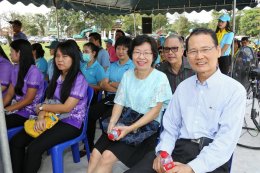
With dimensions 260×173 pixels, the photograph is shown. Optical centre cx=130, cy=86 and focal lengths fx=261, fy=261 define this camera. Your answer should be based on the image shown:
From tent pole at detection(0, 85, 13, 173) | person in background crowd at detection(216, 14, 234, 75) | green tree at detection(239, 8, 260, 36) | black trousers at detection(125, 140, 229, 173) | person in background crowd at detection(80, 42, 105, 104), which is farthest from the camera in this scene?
green tree at detection(239, 8, 260, 36)

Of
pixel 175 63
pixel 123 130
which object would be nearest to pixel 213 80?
pixel 123 130

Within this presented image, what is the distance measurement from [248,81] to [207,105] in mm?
2067

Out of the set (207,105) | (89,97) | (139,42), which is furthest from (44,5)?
(207,105)

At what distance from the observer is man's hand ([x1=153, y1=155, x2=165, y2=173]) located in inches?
62.8

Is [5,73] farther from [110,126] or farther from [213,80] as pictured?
[213,80]

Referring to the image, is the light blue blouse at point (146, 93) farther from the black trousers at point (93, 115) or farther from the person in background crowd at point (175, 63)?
the black trousers at point (93, 115)

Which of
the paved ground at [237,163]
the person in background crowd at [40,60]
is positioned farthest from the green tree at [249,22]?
the paved ground at [237,163]

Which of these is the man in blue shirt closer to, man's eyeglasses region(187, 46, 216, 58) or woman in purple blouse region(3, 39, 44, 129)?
man's eyeglasses region(187, 46, 216, 58)

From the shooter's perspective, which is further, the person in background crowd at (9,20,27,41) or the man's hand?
the person in background crowd at (9,20,27,41)

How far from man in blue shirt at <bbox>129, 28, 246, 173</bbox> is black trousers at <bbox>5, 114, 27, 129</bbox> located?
155 cm

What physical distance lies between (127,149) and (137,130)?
18cm

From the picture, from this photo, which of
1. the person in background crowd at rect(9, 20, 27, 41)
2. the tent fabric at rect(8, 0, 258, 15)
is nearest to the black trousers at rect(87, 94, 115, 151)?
the person in background crowd at rect(9, 20, 27, 41)

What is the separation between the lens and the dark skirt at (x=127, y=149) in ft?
6.41

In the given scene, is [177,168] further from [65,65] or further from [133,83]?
[65,65]
